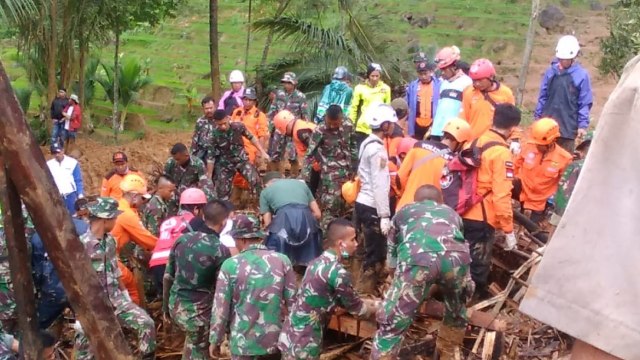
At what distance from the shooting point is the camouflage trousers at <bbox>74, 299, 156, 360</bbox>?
21.6ft

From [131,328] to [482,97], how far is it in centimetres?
462

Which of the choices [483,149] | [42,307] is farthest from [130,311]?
[483,149]

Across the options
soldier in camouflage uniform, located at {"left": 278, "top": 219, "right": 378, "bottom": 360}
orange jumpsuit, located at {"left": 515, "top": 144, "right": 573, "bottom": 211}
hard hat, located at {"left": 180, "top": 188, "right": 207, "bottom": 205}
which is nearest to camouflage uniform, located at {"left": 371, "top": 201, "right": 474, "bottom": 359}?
soldier in camouflage uniform, located at {"left": 278, "top": 219, "right": 378, "bottom": 360}

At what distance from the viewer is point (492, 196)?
22.1ft

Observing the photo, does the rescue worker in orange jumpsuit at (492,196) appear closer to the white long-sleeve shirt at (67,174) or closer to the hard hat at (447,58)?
the hard hat at (447,58)

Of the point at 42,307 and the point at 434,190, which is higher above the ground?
the point at 434,190

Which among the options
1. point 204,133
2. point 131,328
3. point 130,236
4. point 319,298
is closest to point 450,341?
point 319,298

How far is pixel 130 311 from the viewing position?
6617 millimetres

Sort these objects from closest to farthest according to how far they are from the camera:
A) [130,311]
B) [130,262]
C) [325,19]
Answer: [130,311] < [130,262] < [325,19]

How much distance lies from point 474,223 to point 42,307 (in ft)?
13.5

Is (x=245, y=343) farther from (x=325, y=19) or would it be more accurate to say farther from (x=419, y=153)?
(x=325, y=19)

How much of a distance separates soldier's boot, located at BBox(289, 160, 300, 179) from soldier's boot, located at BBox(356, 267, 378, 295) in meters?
4.08

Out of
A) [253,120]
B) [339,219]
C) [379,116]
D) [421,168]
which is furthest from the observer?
[253,120]

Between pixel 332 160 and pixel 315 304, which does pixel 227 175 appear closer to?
pixel 332 160
